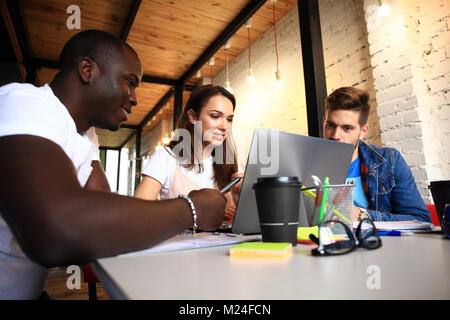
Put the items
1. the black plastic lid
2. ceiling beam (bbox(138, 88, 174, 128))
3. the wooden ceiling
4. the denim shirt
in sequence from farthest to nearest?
ceiling beam (bbox(138, 88, 174, 128))
the wooden ceiling
the denim shirt
the black plastic lid

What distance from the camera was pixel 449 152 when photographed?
2.11 metres

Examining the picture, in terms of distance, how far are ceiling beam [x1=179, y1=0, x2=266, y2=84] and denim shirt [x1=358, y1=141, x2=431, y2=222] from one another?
8.12 feet

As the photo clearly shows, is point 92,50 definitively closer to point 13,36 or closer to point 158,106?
point 13,36

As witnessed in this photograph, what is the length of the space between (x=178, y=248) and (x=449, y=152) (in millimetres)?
2320

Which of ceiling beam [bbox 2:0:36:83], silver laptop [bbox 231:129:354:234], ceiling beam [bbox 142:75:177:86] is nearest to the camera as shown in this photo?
silver laptop [bbox 231:129:354:234]

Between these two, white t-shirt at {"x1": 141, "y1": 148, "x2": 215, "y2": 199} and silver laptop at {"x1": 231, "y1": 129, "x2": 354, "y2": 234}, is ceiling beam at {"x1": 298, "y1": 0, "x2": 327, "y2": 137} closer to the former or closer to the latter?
white t-shirt at {"x1": 141, "y1": 148, "x2": 215, "y2": 199}

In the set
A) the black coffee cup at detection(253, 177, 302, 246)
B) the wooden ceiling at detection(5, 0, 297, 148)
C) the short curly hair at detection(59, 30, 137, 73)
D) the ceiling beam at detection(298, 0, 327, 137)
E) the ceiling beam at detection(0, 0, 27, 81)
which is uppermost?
the wooden ceiling at detection(5, 0, 297, 148)

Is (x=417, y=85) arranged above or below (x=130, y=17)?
below

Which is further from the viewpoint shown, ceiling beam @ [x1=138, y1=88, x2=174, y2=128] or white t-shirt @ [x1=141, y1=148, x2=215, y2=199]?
ceiling beam @ [x1=138, y1=88, x2=174, y2=128]

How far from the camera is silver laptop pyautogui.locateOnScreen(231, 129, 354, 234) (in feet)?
2.66

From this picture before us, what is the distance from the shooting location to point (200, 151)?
186 cm

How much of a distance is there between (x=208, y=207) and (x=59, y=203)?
345mm

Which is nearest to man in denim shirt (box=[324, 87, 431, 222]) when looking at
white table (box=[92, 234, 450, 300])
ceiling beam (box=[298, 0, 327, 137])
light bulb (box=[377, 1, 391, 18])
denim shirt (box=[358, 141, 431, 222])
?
denim shirt (box=[358, 141, 431, 222])

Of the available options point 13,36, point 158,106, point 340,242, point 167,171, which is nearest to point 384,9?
point 167,171
